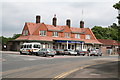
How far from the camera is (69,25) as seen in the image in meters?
62.2

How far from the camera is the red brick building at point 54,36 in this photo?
52.4 meters

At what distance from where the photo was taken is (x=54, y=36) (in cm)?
5625

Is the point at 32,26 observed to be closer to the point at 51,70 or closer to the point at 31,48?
the point at 31,48

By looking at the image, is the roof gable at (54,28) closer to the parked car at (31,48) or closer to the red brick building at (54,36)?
the red brick building at (54,36)

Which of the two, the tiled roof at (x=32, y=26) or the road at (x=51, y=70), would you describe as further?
the tiled roof at (x=32, y=26)

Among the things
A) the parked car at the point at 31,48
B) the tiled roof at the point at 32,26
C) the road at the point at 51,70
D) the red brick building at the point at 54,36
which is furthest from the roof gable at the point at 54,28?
the road at the point at 51,70

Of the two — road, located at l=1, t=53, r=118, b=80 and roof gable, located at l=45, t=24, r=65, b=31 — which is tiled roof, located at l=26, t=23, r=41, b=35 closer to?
roof gable, located at l=45, t=24, r=65, b=31

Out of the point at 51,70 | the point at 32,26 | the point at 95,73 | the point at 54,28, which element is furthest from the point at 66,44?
the point at 95,73

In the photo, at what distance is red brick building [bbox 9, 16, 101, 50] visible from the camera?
5238 cm

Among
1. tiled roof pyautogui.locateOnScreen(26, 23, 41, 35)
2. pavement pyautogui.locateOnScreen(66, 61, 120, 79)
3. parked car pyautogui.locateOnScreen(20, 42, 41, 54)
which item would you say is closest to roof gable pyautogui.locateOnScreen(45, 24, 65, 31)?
tiled roof pyautogui.locateOnScreen(26, 23, 41, 35)

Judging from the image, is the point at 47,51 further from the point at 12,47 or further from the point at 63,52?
the point at 12,47

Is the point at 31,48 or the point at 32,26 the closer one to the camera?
the point at 31,48

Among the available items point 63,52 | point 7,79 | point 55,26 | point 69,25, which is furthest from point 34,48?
point 7,79

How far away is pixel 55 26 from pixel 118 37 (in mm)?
42516
